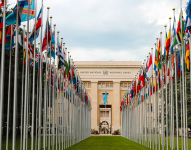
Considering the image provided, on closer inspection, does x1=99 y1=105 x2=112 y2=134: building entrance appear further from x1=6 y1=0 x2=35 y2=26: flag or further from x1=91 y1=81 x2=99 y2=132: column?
x1=6 y1=0 x2=35 y2=26: flag

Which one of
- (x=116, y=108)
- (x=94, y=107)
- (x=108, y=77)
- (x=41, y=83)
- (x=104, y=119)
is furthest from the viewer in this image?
(x=104, y=119)

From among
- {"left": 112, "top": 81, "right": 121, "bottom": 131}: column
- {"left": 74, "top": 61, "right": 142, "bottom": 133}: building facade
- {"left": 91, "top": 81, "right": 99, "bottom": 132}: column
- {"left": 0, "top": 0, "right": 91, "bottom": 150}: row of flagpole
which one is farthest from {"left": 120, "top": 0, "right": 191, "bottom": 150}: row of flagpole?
{"left": 74, "top": 61, "right": 142, "bottom": 133}: building facade

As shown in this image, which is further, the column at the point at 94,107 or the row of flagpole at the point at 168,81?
the column at the point at 94,107

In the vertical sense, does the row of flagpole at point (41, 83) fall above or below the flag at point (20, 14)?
below

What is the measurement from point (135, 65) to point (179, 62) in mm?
63565

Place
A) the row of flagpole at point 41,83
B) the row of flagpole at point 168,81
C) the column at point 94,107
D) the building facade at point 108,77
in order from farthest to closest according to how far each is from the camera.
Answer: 1. the building facade at point 108,77
2. the column at point 94,107
3. the row of flagpole at point 168,81
4. the row of flagpole at point 41,83

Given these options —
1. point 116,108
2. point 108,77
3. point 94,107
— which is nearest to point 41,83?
point 94,107

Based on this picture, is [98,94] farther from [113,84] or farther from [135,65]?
[135,65]

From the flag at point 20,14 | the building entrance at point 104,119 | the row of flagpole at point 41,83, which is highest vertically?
the flag at point 20,14

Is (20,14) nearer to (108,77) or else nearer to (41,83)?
(41,83)

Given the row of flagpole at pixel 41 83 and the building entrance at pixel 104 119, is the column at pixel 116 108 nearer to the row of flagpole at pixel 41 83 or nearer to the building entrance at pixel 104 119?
the building entrance at pixel 104 119

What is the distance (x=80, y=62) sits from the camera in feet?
264

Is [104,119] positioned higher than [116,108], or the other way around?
[116,108]

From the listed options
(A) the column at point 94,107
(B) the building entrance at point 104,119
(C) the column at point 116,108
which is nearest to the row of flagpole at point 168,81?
(C) the column at point 116,108
